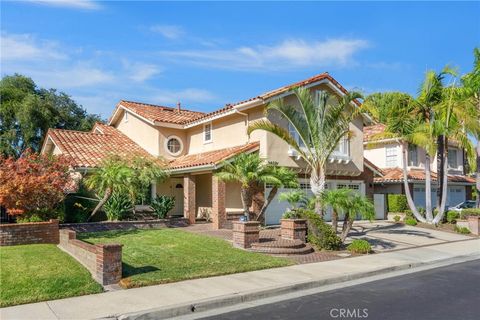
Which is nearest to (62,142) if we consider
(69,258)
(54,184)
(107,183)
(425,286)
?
(107,183)

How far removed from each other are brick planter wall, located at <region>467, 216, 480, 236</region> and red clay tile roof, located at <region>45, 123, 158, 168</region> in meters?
16.7

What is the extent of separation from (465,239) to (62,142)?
19454 millimetres

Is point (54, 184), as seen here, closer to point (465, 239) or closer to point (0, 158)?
point (0, 158)

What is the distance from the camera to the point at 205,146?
22.7 meters

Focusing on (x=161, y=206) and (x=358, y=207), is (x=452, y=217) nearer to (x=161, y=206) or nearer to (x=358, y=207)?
(x=358, y=207)

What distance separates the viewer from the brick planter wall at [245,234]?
44.4 ft

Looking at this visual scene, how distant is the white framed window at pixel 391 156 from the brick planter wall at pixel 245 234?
19827 millimetres

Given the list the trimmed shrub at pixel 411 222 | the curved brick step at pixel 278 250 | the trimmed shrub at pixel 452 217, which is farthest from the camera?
the trimmed shrub at pixel 452 217

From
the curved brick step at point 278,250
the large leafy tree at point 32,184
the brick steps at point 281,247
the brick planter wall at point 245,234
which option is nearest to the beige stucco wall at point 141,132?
the large leafy tree at point 32,184

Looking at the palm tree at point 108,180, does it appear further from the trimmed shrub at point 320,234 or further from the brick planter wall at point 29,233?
the trimmed shrub at point 320,234

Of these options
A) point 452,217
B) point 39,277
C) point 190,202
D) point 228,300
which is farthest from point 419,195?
point 39,277

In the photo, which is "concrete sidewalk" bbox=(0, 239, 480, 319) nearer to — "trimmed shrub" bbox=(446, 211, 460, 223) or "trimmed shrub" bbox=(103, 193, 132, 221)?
"trimmed shrub" bbox=(103, 193, 132, 221)

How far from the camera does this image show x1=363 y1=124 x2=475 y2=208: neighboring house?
28.6m

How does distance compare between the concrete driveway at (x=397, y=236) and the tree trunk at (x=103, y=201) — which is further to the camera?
the tree trunk at (x=103, y=201)
